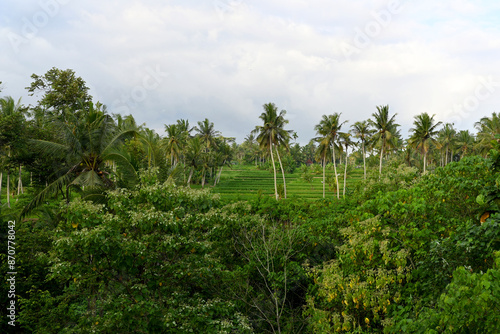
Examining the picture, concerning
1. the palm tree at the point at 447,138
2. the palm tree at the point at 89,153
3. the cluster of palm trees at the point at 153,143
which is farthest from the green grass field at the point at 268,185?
the palm tree at the point at 89,153

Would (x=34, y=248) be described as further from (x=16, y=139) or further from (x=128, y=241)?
(x=16, y=139)

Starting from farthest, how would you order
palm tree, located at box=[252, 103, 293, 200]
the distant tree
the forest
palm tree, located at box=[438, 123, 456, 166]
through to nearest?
palm tree, located at box=[438, 123, 456, 166], palm tree, located at box=[252, 103, 293, 200], the distant tree, the forest

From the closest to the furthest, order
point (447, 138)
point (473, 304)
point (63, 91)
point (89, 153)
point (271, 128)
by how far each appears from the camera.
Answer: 1. point (473, 304)
2. point (89, 153)
3. point (63, 91)
4. point (271, 128)
5. point (447, 138)

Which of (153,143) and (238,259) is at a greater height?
(153,143)

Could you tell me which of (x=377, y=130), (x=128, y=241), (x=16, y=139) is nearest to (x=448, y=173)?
(x=128, y=241)

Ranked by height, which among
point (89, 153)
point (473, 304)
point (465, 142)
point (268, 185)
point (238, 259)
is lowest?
point (238, 259)

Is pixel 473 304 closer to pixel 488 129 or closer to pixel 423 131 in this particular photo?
pixel 423 131

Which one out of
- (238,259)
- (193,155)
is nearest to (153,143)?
(238,259)

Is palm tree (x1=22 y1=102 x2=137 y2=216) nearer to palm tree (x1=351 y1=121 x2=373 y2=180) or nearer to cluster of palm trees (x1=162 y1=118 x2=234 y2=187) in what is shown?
cluster of palm trees (x1=162 y1=118 x2=234 y2=187)

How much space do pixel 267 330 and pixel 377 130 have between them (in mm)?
36632

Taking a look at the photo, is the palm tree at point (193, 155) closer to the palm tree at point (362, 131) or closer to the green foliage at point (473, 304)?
the palm tree at point (362, 131)

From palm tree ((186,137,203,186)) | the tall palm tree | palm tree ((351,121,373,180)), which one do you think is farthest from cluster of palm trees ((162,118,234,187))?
the tall palm tree

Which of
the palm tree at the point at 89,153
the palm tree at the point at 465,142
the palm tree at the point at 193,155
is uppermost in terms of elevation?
the palm tree at the point at 465,142

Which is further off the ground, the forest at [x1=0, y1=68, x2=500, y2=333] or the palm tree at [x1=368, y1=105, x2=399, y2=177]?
the palm tree at [x1=368, y1=105, x2=399, y2=177]
